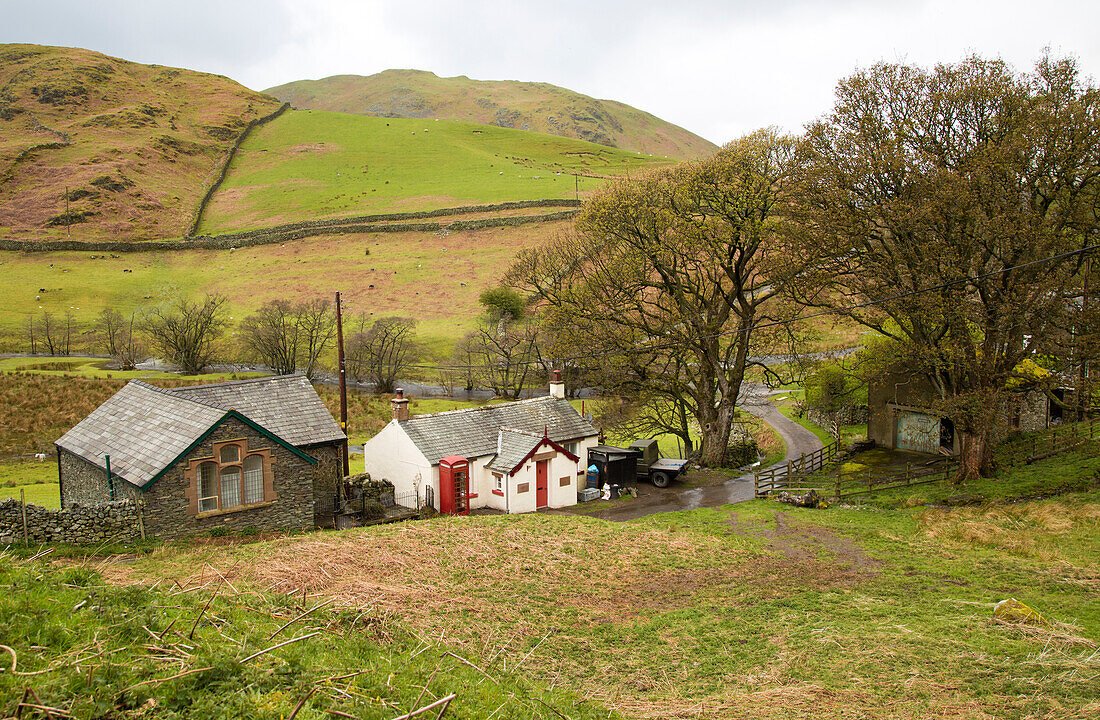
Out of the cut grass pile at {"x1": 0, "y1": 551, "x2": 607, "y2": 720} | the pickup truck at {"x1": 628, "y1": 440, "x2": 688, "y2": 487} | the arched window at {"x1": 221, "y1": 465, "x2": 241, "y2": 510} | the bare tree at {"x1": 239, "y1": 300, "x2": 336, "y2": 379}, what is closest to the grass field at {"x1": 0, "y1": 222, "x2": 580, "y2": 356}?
the bare tree at {"x1": 239, "y1": 300, "x2": 336, "y2": 379}

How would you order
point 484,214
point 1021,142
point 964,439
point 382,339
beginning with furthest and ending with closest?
1. point 484,214
2. point 382,339
3. point 964,439
4. point 1021,142

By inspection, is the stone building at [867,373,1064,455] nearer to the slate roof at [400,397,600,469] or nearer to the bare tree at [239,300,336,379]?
the slate roof at [400,397,600,469]

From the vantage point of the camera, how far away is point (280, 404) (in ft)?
82.8

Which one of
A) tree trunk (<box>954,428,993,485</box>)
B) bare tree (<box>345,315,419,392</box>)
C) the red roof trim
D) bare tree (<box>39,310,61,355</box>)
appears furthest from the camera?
bare tree (<box>39,310,61,355</box>)

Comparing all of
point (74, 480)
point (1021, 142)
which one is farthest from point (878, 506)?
point (74, 480)

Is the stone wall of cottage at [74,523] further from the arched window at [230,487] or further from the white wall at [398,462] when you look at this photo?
the white wall at [398,462]

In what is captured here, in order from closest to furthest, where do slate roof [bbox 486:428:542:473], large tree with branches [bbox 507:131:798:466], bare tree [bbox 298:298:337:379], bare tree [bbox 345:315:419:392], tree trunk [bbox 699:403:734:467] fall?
slate roof [bbox 486:428:542:473] → large tree with branches [bbox 507:131:798:466] → tree trunk [bbox 699:403:734:467] → bare tree [bbox 345:315:419:392] → bare tree [bbox 298:298:337:379]

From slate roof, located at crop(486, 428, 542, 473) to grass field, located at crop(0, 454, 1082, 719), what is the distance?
5.68 meters

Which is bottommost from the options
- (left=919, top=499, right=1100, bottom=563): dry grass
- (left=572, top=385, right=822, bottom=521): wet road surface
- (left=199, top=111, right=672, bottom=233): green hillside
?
(left=572, top=385, right=822, bottom=521): wet road surface

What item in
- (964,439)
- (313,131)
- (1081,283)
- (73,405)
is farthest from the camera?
(313,131)

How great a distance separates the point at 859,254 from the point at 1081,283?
23.5 ft

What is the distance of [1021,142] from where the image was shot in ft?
70.5

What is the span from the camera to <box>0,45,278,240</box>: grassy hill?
95.4 meters

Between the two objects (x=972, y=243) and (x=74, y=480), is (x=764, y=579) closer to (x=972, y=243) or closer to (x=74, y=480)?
(x=972, y=243)
